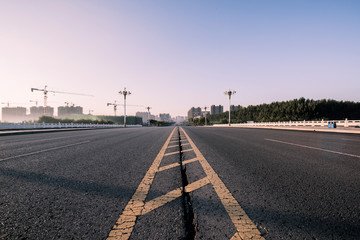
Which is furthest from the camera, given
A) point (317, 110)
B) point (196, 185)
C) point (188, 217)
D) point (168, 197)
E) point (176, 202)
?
point (317, 110)

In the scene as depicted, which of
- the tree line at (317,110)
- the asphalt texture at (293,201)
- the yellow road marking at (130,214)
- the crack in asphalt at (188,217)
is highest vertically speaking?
the tree line at (317,110)

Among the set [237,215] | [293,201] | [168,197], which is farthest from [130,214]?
[293,201]

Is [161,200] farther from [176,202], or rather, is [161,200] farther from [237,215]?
[237,215]

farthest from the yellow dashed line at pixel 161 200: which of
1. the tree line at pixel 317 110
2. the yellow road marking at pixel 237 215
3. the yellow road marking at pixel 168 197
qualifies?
the tree line at pixel 317 110

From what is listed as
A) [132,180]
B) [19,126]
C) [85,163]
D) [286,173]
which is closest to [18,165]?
[85,163]

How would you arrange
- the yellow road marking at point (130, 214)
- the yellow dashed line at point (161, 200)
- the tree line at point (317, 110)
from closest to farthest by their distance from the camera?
the yellow road marking at point (130, 214) < the yellow dashed line at point (161, 200) < the tree line at point (317, 110)

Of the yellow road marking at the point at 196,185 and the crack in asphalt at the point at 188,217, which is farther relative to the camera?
the yellow road marking at the point at 196,185

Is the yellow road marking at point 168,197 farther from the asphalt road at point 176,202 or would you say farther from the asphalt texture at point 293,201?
the asphalt texture at point 293,201

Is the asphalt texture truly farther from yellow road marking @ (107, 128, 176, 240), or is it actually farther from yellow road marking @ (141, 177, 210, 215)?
yellow road marking @ (107, 128, 176, 240)

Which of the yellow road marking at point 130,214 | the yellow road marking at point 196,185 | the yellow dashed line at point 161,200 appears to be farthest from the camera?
the yellow road marking at point 196,185

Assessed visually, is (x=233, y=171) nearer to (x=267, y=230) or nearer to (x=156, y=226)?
(x=267, y=230)

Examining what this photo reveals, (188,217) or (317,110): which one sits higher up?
(317,110)

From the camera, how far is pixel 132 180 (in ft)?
8.49

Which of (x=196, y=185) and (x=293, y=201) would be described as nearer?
(x=293, y=201)
